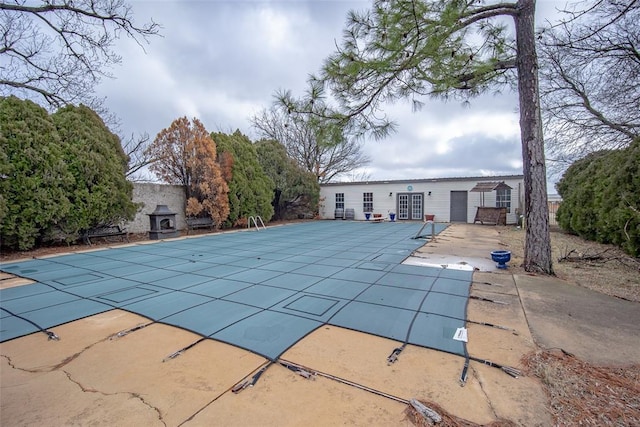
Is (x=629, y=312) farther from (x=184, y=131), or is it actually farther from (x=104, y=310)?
(x=184, y=131)

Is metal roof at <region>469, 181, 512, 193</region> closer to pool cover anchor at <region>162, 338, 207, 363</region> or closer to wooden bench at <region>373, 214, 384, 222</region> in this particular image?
wooden bench at <region>373, 214, 384, 222</region>

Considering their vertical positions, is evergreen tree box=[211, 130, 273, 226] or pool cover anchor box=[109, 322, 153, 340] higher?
evergreen tree box=[211, 130, 273, 226]

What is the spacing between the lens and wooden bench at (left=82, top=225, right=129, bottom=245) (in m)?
7.67

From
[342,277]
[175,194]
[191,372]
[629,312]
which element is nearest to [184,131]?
[175,194]

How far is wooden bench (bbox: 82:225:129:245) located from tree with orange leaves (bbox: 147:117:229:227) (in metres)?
2.44

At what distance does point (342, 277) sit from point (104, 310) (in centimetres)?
300

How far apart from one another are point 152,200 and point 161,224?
1.63 meters

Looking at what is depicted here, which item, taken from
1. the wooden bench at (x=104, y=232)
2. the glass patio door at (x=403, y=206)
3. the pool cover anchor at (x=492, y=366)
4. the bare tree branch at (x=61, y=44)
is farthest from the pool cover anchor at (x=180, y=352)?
the glass patio door at (x=403, y=206)

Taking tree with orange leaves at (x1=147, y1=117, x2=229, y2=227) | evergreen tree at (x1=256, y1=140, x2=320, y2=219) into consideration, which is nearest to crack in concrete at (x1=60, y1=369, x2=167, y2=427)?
tree with orange leaves at (x1=147, y1=117, x2=229, y2=227)

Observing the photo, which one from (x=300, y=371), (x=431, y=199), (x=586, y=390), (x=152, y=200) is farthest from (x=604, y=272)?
(x=152, y=200)

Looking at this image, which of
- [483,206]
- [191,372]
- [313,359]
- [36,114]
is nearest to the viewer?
[191,372]

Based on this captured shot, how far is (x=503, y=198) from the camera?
14695 mm

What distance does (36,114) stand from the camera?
679 cm

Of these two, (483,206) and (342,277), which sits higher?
(483,206)
